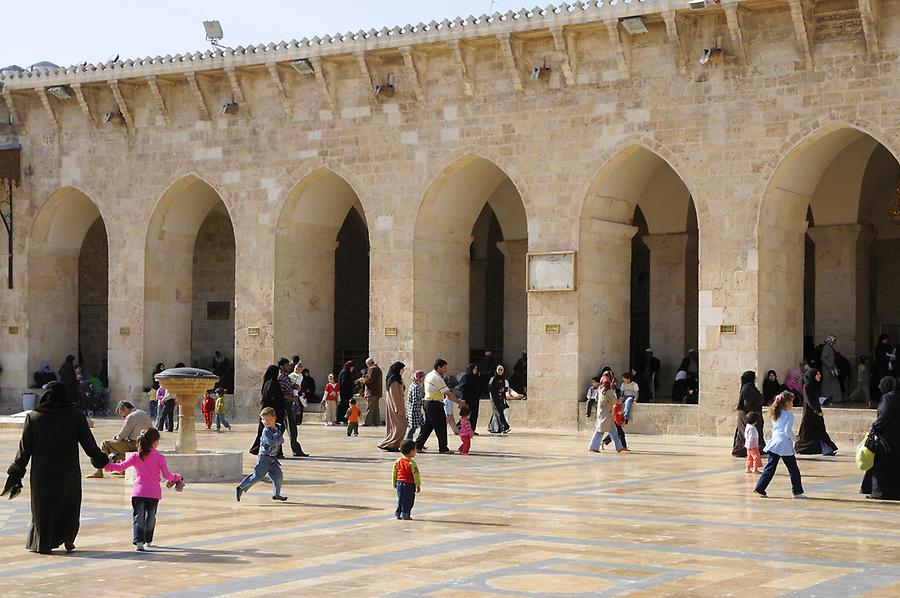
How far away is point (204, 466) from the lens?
12.8 metres

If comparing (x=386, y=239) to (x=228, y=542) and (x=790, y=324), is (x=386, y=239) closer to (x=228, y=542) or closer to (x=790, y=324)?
(x=790, y=324)

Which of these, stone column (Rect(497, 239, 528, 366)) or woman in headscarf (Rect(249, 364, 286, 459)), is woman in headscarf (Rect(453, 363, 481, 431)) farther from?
stone column (Rect(497, 239, 528, 366))

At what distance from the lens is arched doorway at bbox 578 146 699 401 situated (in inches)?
822

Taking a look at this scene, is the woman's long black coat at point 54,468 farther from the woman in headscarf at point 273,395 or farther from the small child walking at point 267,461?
the woman in headscarf at point 273,395

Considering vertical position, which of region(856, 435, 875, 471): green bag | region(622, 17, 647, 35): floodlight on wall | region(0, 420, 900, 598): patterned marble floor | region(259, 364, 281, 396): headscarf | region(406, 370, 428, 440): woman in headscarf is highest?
region(622, 17, 647, 35): floodlight on wall

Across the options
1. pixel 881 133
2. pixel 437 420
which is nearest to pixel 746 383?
pixel 437 420

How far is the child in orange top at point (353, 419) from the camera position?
1909cm

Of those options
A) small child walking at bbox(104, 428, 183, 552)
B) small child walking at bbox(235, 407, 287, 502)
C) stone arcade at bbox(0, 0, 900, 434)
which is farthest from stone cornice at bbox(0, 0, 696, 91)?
small child walking at bbox(104, 428, 183, 552)

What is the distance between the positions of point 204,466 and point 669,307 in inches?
467

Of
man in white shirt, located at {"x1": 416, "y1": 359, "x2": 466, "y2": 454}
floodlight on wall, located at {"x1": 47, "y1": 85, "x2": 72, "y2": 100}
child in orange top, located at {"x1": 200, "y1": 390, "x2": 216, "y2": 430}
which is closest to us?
man in white shirt, located at {"x1": 416, "y1": 359, "x2": 466, "y2": 454}

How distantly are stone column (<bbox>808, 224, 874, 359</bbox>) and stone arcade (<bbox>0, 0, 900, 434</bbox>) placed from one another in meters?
0.05

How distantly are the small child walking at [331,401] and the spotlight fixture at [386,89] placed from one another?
15.4 ft

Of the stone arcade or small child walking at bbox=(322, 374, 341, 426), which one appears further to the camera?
small child walking at bbox=(322, 374, 341, 426)

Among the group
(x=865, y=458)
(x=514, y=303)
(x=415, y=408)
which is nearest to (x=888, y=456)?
(x=865, y=458)
